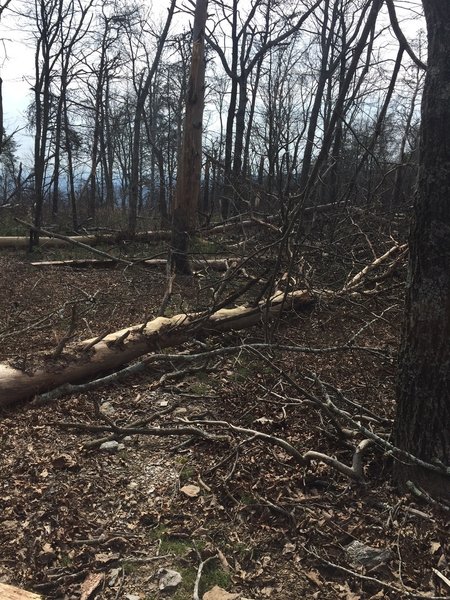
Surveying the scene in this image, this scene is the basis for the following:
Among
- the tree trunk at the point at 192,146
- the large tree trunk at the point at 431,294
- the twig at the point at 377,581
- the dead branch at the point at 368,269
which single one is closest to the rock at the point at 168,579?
the twig at the point at 377,581

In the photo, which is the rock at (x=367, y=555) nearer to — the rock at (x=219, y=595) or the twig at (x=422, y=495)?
the twig at (x=422, y=495)

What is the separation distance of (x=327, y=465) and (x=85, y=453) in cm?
161

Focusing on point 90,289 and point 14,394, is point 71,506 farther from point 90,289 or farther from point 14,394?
point 90,289

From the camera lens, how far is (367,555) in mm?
2336

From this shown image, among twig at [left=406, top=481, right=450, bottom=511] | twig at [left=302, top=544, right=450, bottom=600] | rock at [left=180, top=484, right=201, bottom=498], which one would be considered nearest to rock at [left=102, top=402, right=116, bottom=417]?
rock at [left=180, top=484, right=201, bottom=498]

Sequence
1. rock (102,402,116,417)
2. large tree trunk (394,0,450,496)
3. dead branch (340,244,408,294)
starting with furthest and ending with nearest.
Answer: dead branch (340,244,408,294) < rock (102,402,116,417) < large tree trunk (394,0,450,496)

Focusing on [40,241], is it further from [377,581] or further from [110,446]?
[377,581]

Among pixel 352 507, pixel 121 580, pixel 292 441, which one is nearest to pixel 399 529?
pixel 352 507

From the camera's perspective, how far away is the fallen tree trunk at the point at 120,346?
13.0 ft

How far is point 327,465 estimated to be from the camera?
3.04 m

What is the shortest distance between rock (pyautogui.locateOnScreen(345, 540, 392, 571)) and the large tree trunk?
49cm

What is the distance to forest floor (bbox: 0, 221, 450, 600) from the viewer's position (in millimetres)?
2270

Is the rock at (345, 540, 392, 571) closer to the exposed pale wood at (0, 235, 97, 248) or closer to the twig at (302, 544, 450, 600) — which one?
the twig at (302, 544, 450, 600)

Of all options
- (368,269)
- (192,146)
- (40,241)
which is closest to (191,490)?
(368,269)
